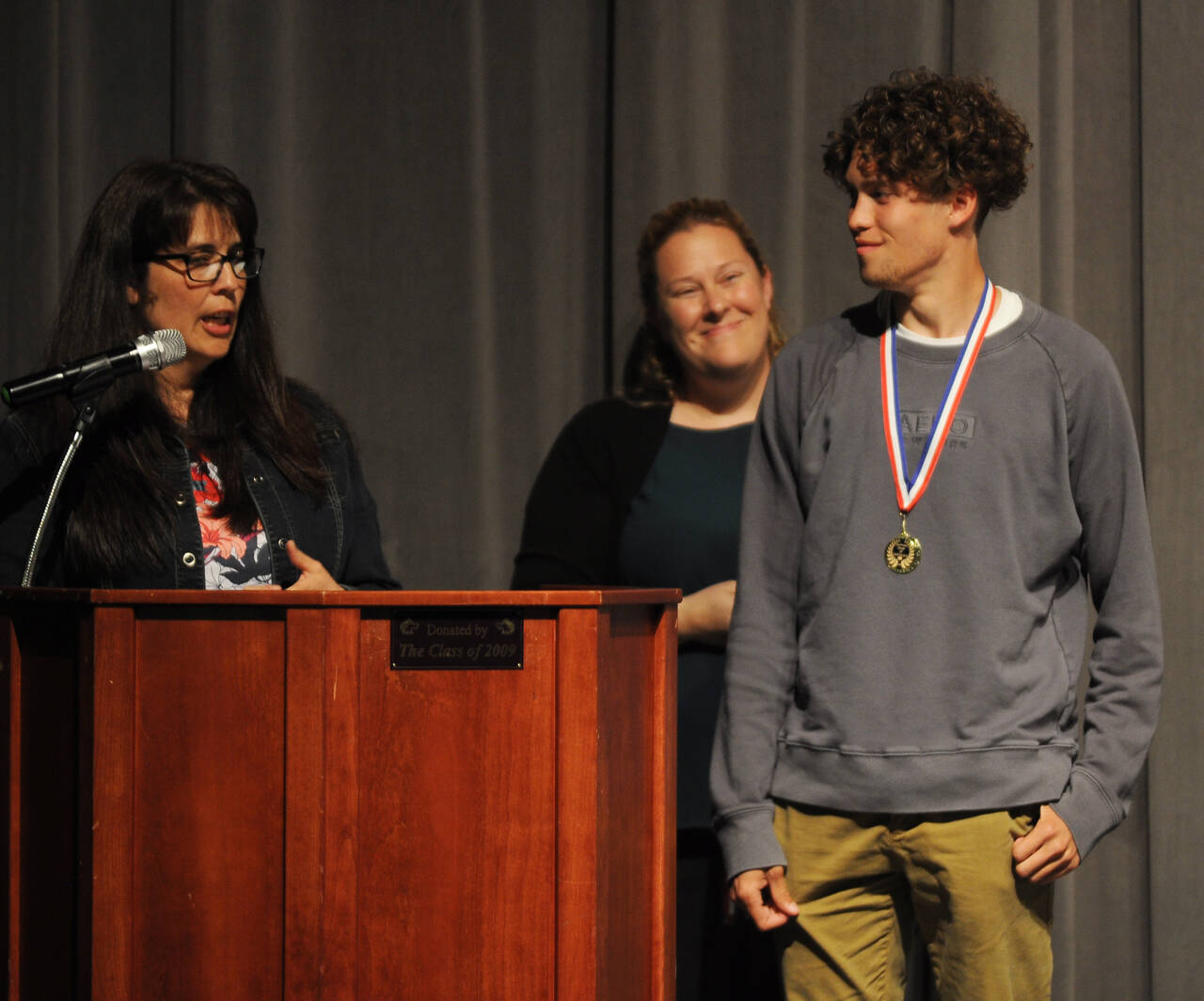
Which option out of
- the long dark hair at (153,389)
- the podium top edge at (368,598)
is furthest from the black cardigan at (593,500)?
the podium top edge at (368,598)

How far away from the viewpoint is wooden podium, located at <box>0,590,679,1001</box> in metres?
1.27

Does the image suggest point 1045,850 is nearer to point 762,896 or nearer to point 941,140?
point 762,896

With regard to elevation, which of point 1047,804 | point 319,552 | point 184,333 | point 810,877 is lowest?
point 810,877

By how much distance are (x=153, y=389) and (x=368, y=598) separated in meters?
0.94

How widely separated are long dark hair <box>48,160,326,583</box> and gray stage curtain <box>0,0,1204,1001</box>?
2.44 feet

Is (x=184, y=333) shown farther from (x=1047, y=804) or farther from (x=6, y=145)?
(x=1047, y=804)

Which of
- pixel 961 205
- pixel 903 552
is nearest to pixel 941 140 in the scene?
pixel 961 205

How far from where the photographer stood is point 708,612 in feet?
7.23

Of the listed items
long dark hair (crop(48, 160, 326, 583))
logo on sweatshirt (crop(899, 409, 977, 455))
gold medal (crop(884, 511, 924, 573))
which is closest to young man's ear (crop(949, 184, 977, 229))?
logo on sweatshirt (crop(899, 409, 977, 455))

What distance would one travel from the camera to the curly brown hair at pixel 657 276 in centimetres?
249

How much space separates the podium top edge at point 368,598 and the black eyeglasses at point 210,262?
842mm

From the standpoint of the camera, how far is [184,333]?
80.7 inches

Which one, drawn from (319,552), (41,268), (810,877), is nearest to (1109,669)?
(810,877)

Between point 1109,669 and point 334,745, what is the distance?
3.57 ft
